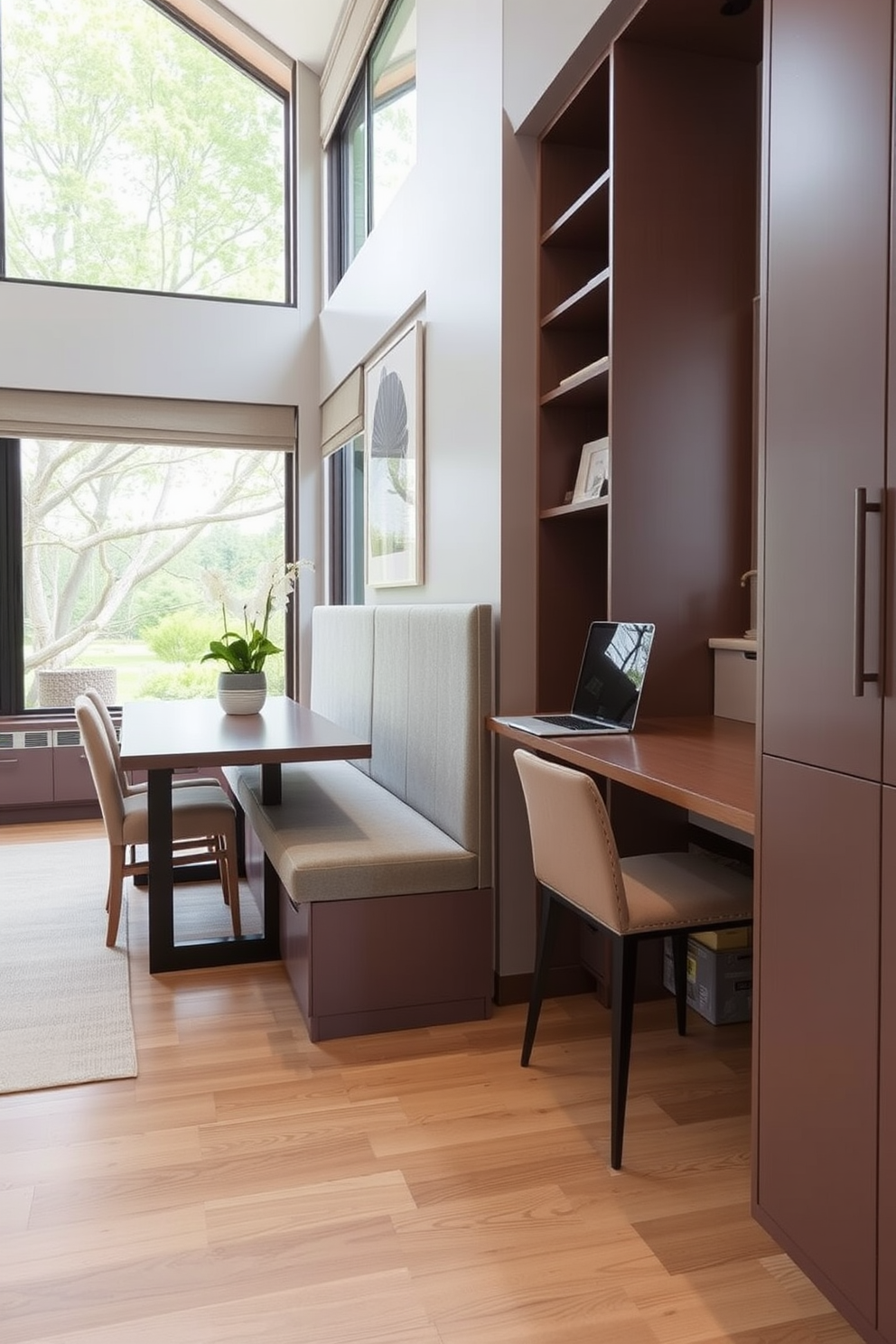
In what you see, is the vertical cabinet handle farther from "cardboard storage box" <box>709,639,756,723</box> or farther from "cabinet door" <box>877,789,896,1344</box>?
"cardboard storage box" <box>709,639,756,723</box>

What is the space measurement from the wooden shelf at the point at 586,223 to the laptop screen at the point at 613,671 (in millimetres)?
1062

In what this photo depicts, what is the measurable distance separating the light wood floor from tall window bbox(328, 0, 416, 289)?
3.28 meters

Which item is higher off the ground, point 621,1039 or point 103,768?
point 103,768

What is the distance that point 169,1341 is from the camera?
1527 millimetres

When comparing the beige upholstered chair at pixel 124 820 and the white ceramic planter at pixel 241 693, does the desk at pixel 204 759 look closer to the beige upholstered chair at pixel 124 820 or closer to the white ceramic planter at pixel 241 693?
the beige upholstered chair at pixel 124 820

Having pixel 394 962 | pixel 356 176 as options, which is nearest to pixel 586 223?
pixel 394 962

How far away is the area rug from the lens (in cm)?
248

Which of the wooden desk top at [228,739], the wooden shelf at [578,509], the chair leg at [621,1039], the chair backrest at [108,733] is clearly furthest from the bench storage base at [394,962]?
the chair backrest at [108,733]

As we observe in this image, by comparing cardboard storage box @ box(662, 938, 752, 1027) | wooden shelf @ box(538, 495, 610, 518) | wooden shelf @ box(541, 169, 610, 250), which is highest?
wooden shelf @ box(541, 169, 610, 250)

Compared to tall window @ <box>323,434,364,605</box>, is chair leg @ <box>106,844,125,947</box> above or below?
below

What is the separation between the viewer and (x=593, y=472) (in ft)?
9.18

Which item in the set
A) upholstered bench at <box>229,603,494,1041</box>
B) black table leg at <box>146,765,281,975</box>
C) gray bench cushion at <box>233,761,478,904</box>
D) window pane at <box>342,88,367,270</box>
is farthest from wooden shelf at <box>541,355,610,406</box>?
window pane at <box>342,88,367,270</box>

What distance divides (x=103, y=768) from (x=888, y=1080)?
2.60m

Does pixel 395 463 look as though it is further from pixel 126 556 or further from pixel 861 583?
pixel 861 583
